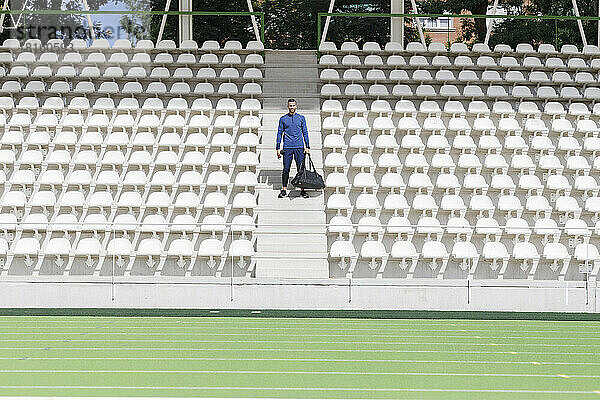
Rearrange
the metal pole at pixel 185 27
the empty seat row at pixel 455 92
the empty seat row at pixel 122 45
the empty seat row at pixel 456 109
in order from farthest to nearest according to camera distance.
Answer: the metal pole at pixel 185 27, the empty seat row at pixel 122 45, the empty seat row at pixel 455 92, the empty seat row at pixel 456 109

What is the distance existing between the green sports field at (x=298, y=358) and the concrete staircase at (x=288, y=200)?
2.00 m

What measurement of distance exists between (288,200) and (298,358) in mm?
6264

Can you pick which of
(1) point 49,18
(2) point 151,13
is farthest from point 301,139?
(1) point 49,18

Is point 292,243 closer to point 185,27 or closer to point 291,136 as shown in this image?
point 291,136

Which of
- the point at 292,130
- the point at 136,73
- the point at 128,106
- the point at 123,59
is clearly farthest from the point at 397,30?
the point at 128,106

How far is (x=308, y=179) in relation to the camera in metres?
13.2

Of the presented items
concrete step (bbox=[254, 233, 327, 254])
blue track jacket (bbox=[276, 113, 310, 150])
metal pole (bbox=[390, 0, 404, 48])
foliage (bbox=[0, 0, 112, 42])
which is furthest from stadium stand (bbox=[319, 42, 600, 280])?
foliage (bbox=[0, 0, 112, 42])

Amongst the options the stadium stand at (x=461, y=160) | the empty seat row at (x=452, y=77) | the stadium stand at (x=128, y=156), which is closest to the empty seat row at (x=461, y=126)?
the stadium stand at (x=461, y=160)

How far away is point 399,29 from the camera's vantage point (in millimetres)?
17859

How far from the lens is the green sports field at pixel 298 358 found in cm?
614

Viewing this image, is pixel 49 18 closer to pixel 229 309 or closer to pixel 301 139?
pixel 301 139

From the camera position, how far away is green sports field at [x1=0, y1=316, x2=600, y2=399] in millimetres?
6137

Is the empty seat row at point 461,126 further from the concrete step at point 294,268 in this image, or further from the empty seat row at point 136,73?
the concrete step at point 294,268

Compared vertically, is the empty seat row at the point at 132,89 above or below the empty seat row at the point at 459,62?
below
